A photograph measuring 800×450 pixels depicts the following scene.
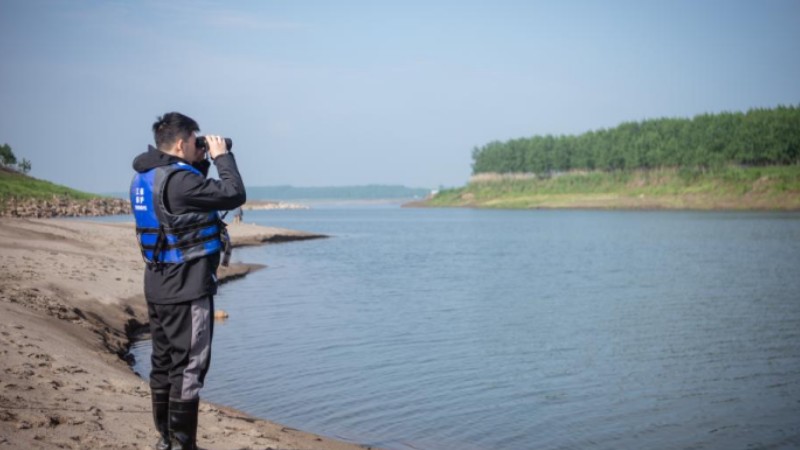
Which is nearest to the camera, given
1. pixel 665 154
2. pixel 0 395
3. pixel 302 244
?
pixel 0 395

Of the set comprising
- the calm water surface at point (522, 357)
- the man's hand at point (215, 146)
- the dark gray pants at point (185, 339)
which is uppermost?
the man's hand at point (215, 146)

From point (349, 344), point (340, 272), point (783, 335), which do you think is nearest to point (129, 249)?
point (340, 272)

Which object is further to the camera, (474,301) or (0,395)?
(474,301)

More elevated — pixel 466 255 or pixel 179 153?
pixel 179 153

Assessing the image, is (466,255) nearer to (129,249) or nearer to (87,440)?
(129,249)

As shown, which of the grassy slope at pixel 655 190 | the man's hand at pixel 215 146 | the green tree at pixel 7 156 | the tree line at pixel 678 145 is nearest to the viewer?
the man's hand at pixel 215 146

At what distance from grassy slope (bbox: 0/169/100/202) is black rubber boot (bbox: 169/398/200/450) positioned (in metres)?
50.6

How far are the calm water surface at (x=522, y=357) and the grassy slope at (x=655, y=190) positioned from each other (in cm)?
7850

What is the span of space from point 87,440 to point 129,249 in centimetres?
2461

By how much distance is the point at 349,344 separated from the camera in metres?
16.3

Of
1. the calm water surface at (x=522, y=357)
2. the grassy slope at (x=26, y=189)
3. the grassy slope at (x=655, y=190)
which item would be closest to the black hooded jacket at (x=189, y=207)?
the calm water surface at (x=522, y=357)

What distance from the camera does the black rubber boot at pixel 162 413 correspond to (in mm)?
6557

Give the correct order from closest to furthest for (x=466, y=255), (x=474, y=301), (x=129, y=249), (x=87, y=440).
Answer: (x=87, y=440), (x=474, y=301), (x=129, y=249), (x=466, y=255)

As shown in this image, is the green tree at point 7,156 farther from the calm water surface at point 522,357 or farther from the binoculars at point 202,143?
the binoculars at point 202,143
